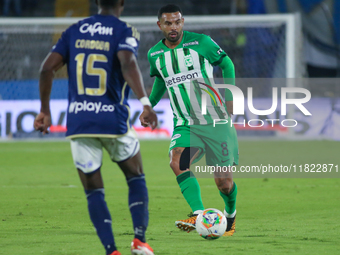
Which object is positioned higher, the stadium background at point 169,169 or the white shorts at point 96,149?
the white shorts at point 96,149

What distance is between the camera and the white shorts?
3.62 metres

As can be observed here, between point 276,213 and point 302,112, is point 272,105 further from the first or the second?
point 276,213

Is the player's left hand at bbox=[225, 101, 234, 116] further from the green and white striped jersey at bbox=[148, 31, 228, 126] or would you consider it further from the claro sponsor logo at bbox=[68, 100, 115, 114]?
the claro sponsor logo at bbox=[68, 100, 115, 114]

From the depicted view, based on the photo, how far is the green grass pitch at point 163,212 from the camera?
4348mm

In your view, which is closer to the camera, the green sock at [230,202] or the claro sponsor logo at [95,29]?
the claro sponsor logo at [95,29]

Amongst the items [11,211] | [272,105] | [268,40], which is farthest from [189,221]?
[268,40]

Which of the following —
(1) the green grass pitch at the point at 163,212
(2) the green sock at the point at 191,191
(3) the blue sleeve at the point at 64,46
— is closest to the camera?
(3) the blue sleeve at the point at 64,46

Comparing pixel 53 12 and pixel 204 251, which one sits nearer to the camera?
pixel 204 251

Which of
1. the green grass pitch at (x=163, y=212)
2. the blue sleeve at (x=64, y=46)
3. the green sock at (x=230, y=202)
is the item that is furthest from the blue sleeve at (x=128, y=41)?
the green sock at (x=230, y=202)

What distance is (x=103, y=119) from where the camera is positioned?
359cm

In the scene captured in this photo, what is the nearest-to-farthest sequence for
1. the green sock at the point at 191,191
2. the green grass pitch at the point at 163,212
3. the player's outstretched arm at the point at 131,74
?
the player's outstretched arm at the point at 131,74 → the green grass pitch at the point at 163,212 → the green sock at the point at 191,191

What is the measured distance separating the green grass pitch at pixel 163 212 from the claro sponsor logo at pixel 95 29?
1.59m

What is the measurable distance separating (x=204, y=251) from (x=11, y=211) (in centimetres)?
281

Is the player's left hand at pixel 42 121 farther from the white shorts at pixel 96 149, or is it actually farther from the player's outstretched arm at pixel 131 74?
the player's outstretched arm at pixel 131 74
